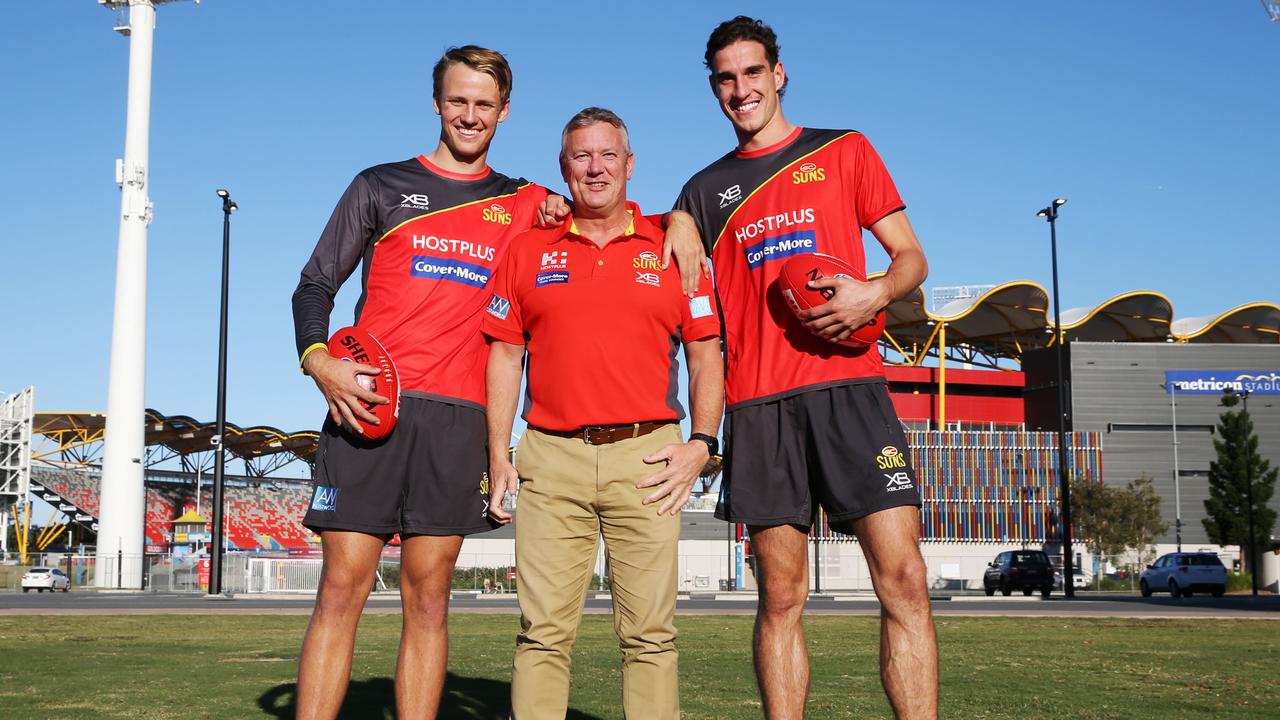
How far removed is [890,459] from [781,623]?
0.76m

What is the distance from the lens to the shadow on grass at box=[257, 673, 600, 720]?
20.9 ft

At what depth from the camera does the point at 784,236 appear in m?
4.54

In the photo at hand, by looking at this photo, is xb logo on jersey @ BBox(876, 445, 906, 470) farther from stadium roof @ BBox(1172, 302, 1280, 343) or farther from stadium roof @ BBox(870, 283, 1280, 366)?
stadium roof @ BBox(1172, 302, 1280, 343)

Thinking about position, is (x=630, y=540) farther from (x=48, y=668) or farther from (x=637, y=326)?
(x=48, y=668)

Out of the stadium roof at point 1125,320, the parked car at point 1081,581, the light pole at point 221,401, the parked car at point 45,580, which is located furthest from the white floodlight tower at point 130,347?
the stadium roof at point 1125,320

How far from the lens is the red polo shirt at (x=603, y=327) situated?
13.9 ft

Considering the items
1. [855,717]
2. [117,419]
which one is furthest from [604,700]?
[117,419]

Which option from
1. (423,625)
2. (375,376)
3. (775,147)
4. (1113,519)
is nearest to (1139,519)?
(1113,519)

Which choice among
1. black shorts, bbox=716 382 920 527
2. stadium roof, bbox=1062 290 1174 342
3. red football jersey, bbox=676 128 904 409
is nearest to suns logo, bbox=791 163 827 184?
red football jersey, bbox=676 128 904 409

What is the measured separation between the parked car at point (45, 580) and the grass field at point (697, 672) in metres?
31.0

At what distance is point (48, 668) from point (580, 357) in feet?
24.9

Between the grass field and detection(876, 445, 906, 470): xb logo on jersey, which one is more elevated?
detection(876, 445, 906, 470): xb logo on jersey

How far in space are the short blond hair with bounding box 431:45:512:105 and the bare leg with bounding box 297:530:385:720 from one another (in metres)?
1.94

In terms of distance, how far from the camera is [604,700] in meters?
7.23
